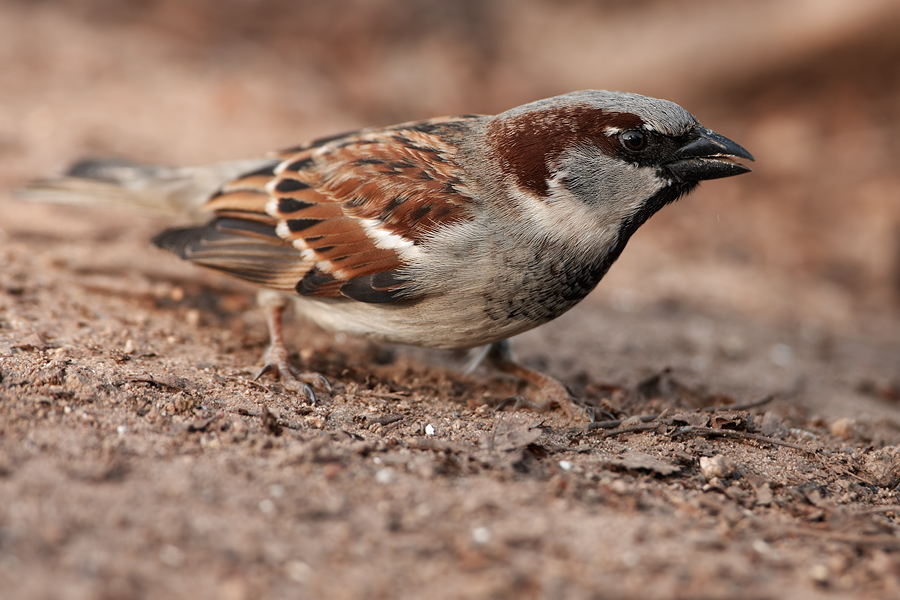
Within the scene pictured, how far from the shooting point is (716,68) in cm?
919

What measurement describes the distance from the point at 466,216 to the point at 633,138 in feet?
2.96

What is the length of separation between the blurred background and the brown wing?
3.07m

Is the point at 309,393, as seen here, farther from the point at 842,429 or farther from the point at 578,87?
the point at 578,87

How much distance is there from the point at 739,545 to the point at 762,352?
12.1 feet

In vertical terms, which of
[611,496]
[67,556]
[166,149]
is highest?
[166,149]

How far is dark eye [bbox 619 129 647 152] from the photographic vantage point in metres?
3.94

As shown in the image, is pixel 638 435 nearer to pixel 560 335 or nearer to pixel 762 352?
pixel 560 335

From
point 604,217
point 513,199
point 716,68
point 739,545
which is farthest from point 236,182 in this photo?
point 716,68

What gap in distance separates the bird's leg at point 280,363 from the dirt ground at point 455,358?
11cm

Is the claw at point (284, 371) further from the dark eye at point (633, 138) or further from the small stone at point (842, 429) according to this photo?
the small stone at point (842, 429)

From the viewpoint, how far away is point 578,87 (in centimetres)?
1005

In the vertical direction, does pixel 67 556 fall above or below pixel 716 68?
below

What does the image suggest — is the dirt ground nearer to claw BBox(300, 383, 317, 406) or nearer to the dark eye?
claw BBox(300, 383, 317, 406)

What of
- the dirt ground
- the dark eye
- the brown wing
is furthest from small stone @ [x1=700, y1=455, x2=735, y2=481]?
the brown wing
